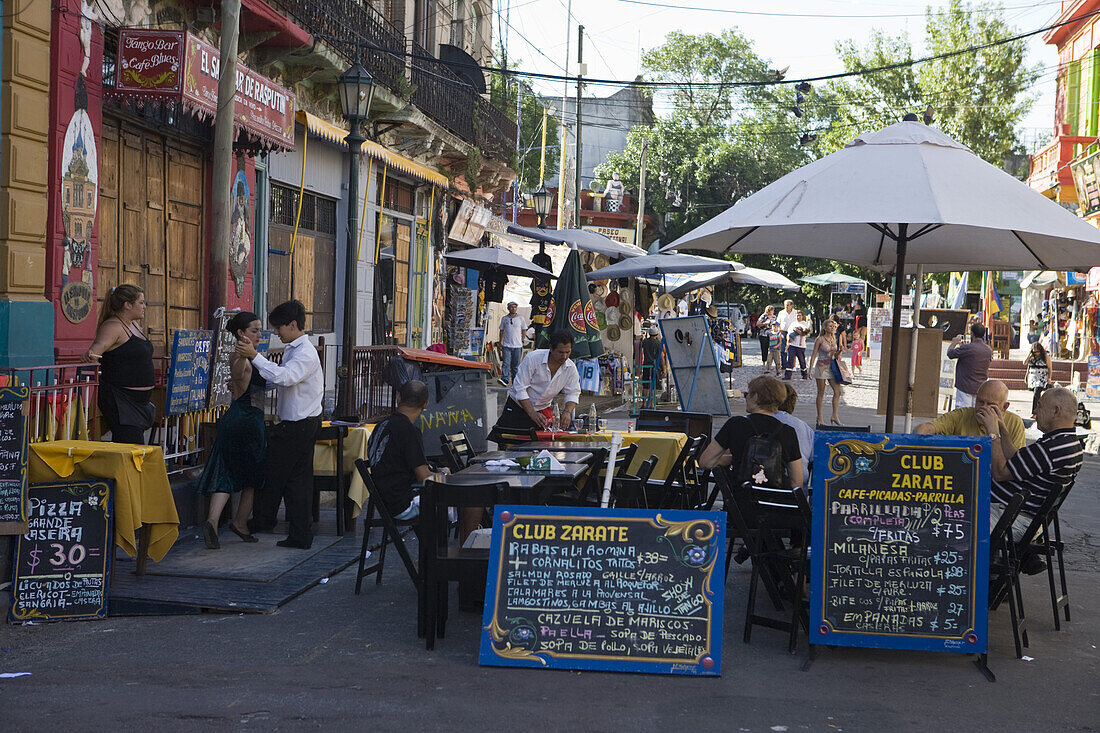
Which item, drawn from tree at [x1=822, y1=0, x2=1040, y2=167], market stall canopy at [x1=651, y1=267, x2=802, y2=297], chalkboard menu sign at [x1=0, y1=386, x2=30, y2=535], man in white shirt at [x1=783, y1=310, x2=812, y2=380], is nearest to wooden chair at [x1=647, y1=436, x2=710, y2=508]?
chalkboard menu sign at [x1=0, y1=386, x2=30, y2=535]

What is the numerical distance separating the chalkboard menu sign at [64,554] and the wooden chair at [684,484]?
3.57 metres

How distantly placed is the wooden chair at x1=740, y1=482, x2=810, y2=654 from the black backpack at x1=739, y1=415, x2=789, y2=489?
84 mm

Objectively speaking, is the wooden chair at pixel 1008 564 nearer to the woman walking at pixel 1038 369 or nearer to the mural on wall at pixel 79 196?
the mural on wall at pixel 79 196

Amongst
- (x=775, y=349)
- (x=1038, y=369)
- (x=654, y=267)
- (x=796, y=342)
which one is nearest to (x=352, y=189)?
(x=654, y=267)

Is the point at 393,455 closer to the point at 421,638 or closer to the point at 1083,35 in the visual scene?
the point at 421,638

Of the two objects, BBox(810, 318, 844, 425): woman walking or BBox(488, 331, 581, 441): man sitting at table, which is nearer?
BBox(488, 331, 581, 441): man sitting at table

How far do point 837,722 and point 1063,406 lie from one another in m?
2.72

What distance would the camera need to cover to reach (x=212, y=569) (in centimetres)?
730

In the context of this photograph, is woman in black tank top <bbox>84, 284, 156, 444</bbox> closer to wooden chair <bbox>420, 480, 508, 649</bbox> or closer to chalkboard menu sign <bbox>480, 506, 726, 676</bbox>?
wooden chair <bbox>420, 480, 508, 649</bbox>

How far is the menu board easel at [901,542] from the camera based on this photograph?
18.1 ft

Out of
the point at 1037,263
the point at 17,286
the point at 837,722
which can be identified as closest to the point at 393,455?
the point at 837,722

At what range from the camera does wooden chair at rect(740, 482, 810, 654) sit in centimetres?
573

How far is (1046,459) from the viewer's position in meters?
6.34

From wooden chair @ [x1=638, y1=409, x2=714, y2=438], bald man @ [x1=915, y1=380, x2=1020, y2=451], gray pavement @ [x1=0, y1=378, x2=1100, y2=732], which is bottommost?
gray pavement @ [x1=0, y1=378, x2=1100, y2=732]
